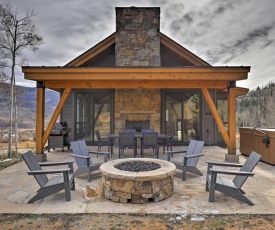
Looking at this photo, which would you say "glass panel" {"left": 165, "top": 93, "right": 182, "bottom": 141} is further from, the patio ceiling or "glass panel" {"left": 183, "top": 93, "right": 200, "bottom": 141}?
the patio ceiling

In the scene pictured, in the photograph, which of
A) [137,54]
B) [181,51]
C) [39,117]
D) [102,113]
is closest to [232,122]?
[181,51]

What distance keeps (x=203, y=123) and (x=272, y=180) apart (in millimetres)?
5658

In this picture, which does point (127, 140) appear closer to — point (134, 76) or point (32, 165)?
point (134, 76)

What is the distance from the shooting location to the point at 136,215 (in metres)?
3.13

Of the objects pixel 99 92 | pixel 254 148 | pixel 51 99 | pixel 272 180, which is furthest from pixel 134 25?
pixel 51 99

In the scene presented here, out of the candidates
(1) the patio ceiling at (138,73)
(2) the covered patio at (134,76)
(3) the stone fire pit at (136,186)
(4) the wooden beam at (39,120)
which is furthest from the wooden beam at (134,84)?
(3) the stone fire pit at (136,186)

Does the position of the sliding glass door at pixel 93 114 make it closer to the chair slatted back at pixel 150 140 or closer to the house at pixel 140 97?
the house at pixel 140 97

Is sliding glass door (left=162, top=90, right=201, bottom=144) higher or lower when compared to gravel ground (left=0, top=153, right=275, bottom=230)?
higher

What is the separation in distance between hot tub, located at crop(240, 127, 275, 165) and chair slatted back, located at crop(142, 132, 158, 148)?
3.44 m

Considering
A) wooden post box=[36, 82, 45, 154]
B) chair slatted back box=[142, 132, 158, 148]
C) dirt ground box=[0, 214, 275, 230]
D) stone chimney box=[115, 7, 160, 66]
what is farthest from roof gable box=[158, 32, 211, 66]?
dirt ground box=[0, 214, 275, 230]

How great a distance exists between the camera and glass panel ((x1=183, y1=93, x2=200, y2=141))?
1055 cm

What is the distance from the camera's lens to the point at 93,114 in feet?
34.6

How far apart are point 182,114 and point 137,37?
Result: 430cm

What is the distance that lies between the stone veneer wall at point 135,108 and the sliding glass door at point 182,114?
797 millimetres
